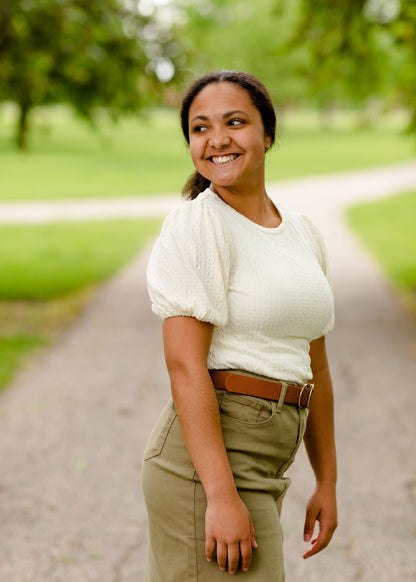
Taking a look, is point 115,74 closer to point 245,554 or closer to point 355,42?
point 355,42

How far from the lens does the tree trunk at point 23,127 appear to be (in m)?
10.0

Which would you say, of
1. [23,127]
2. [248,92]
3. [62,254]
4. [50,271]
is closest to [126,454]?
[248,92]

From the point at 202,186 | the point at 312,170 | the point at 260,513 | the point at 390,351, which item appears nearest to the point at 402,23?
the point at 390,351

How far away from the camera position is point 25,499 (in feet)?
14.3

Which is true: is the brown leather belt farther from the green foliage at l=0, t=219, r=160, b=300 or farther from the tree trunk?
the green foliage at l=0, t=219, r=160, b=300

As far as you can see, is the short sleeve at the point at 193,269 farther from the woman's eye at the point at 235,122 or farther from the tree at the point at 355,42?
the tree at the point at 355,42

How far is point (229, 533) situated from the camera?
181 cm

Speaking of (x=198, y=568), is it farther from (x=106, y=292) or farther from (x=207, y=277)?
(x=106, y=292)

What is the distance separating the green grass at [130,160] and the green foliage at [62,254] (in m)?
2.14

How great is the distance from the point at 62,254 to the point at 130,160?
27550 mm

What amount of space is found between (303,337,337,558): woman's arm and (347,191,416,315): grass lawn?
7.94 metres

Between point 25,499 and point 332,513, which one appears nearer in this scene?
point 332,513

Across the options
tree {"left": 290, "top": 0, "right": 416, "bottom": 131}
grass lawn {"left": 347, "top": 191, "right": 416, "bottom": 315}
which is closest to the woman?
tree {"left": 290, "top": 0, "right": 416, "bottom": 131}

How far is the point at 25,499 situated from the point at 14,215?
17.7 metres
